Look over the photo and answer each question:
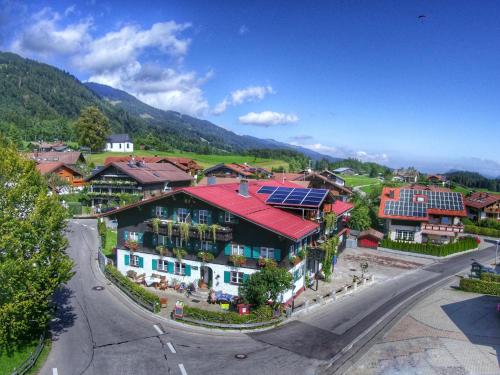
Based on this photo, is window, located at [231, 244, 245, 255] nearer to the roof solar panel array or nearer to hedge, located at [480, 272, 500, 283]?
hedge, located at [480, 272, 500, 283]

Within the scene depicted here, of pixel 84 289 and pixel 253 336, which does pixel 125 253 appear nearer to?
pixel 84 289

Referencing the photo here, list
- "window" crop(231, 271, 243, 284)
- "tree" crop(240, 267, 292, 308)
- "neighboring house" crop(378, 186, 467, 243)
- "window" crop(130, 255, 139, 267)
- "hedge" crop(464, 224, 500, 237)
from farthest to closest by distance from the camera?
1. "hedge" crop(464, 224, 500, 237)
2. "neighboring house" crop(378, 186, 467, 243)
3. "window" crop(130, 255, 139, 267)
4. "window" crop(231, 271, 243, 284)
5. "tree" crop(240, 267, 292, 308)

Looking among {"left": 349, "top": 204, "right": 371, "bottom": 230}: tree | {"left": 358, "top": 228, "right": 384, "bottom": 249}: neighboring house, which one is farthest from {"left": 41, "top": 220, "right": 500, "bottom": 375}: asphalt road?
{"left": 349, "top": 204, "right": 371, "bottom": 230}: tree

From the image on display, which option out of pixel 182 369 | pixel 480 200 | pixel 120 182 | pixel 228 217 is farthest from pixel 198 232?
pixel 480 200

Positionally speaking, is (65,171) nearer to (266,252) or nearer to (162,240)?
(162,240)

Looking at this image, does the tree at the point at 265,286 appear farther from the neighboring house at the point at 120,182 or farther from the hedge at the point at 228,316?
the neighboring house at the point at 120,182

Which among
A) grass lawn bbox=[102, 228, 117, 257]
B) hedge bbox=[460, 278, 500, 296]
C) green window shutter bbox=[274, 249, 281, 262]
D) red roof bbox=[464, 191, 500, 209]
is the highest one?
red roof bbox=[464, 191, 500, 209]

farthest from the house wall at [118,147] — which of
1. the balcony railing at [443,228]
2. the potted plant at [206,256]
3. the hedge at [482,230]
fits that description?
the potted plant at [206,256]
